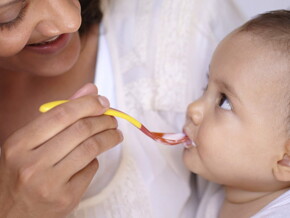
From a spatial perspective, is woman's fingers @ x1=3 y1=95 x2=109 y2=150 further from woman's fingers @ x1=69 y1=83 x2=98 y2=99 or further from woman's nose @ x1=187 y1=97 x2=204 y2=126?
woman's nose @ x1=187 y1=97 x2=204 y2=126

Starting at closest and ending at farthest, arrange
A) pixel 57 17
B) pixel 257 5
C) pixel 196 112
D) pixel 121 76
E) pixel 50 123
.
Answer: pixel 50 123
pixel 57 17
pixel 196 112
pixel 121 76
pixel 257 5

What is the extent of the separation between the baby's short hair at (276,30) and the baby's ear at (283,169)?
0.20 feet

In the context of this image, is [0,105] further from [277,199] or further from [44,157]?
[277,199]

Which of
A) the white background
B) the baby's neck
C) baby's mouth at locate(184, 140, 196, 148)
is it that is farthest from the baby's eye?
the white background

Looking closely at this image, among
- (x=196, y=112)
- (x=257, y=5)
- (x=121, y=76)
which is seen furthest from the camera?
(x=257, y=5)

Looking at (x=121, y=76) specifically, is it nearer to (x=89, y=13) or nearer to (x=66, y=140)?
(x=89, y=13)

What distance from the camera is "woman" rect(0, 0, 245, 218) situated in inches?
37.4

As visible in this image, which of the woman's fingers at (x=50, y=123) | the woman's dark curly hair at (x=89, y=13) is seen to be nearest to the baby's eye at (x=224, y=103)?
the woman's fingers at (x=50, y=123)

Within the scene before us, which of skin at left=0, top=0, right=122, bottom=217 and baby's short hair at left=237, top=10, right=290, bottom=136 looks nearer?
skin at left=0, top=0, right=122, bottom=217

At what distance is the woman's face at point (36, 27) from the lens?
928 mm

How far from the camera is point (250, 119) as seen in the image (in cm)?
102

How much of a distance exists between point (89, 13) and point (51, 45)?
22 centimetres

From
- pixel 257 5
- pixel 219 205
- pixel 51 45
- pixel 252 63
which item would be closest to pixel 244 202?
pixel 219 205

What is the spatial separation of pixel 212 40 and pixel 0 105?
1.81 ft
